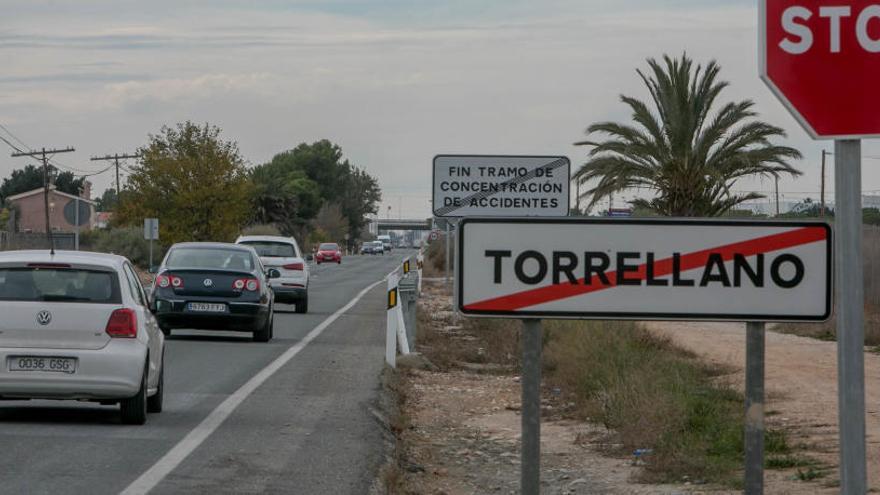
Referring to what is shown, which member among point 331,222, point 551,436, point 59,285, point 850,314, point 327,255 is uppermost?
point 331,222

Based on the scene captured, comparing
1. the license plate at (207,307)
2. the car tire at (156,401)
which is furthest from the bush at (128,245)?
the car tire at (156,401)

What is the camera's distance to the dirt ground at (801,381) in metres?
12.9

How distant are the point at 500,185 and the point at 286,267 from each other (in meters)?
14.3

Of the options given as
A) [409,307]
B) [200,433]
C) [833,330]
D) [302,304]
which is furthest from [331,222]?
[200,433]

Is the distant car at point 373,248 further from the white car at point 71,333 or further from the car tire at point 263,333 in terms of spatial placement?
the white car at point 71,333

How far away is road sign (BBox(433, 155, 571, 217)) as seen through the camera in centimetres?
2012

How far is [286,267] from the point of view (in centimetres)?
3409

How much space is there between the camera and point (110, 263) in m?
13.5

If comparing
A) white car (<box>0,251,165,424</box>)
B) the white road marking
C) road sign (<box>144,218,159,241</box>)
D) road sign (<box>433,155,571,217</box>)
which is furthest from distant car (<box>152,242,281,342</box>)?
road sign (<box>144,218,159,241</box>)

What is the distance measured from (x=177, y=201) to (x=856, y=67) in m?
64.2

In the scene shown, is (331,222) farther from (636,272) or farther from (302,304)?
(636,272)

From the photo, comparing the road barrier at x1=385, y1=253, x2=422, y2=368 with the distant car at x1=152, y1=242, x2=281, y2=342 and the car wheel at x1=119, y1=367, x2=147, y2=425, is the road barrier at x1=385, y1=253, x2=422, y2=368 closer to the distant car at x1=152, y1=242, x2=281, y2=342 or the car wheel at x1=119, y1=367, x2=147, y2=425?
the distant car at x1=152, y1=242, x2=281, y2=342

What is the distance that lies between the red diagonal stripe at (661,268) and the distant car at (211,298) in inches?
752

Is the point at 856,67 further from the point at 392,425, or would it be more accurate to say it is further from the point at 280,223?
the point at 280,223
